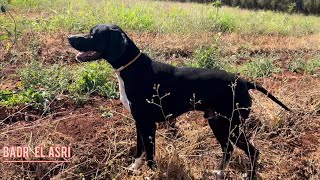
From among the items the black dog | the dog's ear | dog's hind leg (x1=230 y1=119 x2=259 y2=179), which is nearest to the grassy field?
dog's hind leg (x1=230 y1=119 x2=259 y2=179)

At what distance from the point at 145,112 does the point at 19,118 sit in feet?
5.10

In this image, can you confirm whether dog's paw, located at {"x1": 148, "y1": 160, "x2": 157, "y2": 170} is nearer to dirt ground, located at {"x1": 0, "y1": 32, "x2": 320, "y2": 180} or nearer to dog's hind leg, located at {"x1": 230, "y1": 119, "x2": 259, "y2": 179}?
dirt ground, located at {"x1": 0, "y1": 32, "x2": 320, "y2": 180}

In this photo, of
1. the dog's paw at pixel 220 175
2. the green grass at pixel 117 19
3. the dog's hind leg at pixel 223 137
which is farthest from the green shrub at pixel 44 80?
the green grass at pixel 117 19

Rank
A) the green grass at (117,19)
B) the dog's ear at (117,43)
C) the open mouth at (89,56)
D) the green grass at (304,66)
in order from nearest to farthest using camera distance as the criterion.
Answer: the dog's ear at (117,43) → the open mouth at (89,56) → the green grass at (304,66) → the green grass at (117,19)

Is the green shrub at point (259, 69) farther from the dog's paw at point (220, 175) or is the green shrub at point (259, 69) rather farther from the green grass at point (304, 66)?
the dog's paw at point (220, 175)

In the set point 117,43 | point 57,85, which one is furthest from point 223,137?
point 57,85

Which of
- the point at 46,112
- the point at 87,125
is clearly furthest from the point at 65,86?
the point at 87,125

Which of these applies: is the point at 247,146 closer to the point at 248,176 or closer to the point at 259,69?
the point at 248,176

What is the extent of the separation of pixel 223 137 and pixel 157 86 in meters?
0.81

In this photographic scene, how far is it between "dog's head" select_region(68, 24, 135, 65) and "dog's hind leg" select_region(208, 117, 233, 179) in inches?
40.0

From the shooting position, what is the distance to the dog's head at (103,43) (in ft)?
9.41

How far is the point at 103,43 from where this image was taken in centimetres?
293

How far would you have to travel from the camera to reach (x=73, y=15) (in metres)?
8.13

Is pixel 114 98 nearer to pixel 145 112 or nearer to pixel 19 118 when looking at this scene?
pixel 19 118
